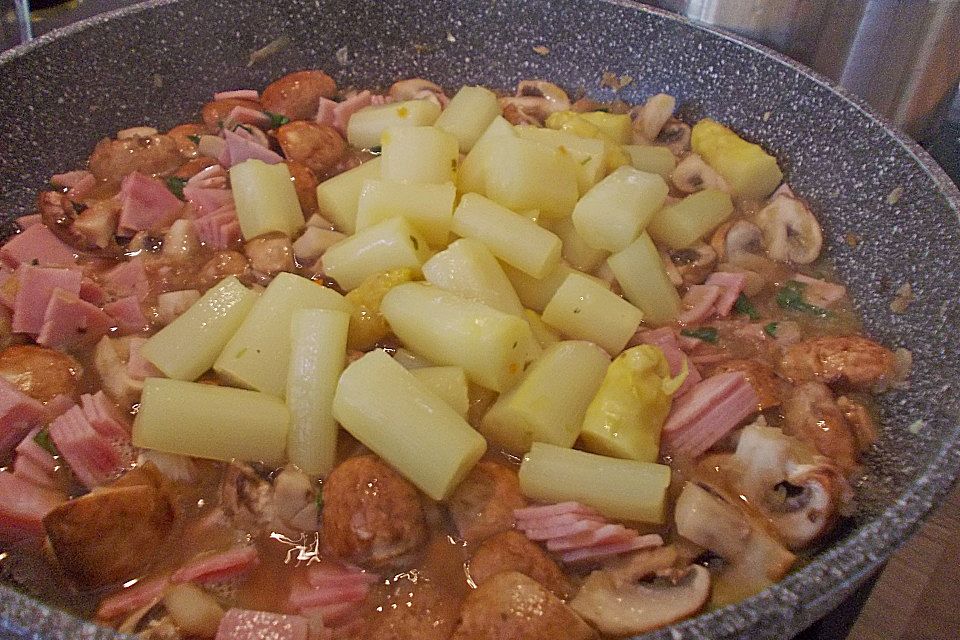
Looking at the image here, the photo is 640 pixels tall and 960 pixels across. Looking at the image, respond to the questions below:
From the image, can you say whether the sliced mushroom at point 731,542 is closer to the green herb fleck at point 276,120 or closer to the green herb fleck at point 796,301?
the green herb fleck at point 796,301

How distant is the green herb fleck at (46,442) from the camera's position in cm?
142

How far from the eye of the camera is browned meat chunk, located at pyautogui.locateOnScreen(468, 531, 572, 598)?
1.26 meters

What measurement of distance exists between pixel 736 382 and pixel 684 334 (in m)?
0.25

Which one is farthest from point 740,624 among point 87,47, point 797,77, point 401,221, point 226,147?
point 87,47

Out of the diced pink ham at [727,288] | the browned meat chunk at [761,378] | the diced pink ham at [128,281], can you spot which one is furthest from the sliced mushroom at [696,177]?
the diced pink ham at [128,281]

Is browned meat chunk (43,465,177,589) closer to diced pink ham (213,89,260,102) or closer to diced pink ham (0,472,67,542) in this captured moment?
diced pink ham (0,472,67,542)

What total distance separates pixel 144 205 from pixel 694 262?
4.55 feet

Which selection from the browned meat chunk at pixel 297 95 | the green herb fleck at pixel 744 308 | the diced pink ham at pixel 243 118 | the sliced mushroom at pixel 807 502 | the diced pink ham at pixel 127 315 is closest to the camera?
the sliced mushroom at pixel 807 502

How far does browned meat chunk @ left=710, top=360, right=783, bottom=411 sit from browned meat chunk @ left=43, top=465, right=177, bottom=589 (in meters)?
1.12

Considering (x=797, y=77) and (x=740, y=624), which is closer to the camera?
(x=740, y=624)

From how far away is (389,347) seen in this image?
65.1 inches

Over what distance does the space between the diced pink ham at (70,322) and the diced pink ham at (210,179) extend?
47 cm

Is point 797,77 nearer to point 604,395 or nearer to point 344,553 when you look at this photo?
point 604,395

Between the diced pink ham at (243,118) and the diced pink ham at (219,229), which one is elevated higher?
the diced pink ham at (243,118)
